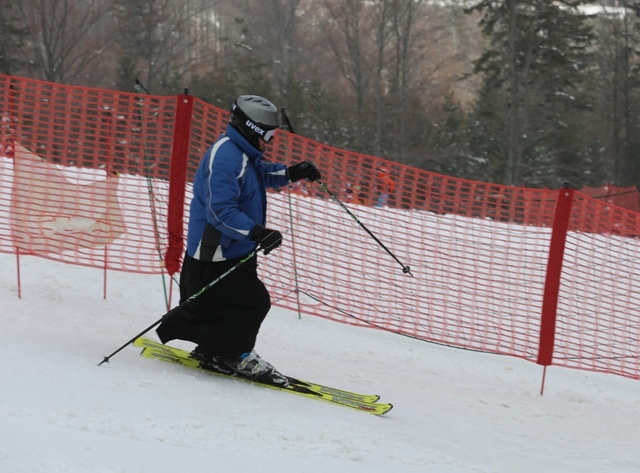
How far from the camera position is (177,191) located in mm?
6320

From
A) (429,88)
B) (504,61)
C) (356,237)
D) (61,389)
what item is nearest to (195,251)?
(61,389)

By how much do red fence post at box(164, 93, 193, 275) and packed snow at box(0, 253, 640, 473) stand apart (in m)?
0.59

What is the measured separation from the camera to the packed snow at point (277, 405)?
3.50 meters

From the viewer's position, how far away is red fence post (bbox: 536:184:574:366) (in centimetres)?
601

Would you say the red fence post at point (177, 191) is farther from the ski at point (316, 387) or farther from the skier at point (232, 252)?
the skier at point (232, 252)

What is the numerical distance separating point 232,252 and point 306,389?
1.00m

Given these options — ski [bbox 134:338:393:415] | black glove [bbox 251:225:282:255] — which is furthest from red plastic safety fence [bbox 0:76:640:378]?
black glove [bbox 251:225:282:255]

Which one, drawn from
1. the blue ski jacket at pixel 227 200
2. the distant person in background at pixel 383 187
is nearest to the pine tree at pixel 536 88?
the distant person in background at pixel 383 187

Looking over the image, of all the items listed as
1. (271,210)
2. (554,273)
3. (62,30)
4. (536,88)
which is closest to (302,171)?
(554,273)

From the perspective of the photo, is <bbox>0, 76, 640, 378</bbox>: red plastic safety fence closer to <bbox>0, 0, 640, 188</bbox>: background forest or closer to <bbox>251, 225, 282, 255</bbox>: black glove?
<bbox>251, 225, 282, 255</bbox>: black glove

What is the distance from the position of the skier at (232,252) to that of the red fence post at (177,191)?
54.6 inches

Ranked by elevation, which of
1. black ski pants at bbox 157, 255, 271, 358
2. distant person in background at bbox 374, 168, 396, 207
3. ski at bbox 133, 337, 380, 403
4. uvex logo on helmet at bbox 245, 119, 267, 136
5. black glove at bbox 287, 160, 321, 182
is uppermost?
uvex logo on helmet at bbox 245, 119, 267, 136

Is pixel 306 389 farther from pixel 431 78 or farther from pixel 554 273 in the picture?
pixel 431 78

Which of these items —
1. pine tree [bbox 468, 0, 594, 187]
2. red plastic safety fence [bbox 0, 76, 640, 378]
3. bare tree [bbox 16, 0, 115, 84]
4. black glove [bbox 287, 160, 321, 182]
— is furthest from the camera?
pine tree [bbox 468, 0, 594, 187]
